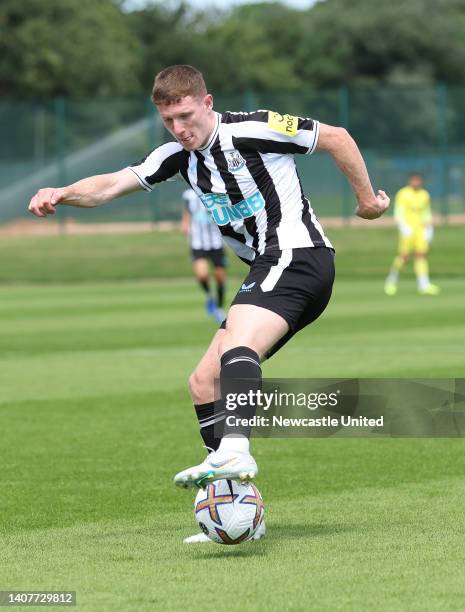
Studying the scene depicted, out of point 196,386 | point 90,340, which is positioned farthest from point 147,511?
point 90,340

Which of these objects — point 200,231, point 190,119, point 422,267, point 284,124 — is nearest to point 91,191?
point 190,119

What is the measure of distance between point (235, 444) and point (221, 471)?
0.15 meters

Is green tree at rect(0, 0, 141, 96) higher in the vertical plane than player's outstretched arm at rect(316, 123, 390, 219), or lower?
higher

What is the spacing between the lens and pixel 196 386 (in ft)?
20.9

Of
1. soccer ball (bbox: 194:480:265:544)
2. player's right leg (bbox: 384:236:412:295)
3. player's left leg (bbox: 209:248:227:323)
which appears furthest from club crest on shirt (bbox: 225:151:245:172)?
player's right leg (bbox: 384:236:412:295)

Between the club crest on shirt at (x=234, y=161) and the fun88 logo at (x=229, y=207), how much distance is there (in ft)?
0.45

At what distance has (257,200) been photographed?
6.32m

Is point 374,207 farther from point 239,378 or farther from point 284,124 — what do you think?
point 239,378

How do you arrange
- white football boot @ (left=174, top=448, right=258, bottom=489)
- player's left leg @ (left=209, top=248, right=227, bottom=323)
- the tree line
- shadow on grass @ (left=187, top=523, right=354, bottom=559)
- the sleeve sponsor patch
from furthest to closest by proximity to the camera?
the tree line < player's left leg @ (left=209, top=248, right=227, bottom=323) < the sleeve sponsor patch < shadow on grass @ (left=187, top=523, right=354, bottom=559) < white football boot @ (left=174, top=448, right=258, bottom=489)

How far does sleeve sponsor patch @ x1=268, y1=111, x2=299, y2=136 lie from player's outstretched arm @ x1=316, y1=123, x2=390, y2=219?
131mm

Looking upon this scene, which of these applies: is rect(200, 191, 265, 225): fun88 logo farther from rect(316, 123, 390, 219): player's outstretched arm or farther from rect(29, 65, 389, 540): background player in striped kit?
rect(316, 123, 390, 219): player's outstretched arm

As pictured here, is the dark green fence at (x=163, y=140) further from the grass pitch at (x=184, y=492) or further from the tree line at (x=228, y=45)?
the grass pitch at (x=184, y=492)

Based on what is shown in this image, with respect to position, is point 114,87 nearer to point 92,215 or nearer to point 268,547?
point 92,215

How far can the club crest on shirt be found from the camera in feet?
20.7
